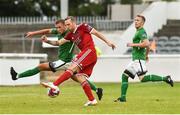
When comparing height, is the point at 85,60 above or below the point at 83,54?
below

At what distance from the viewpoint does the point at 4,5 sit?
57625 millimetres

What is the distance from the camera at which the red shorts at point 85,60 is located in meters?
18.0

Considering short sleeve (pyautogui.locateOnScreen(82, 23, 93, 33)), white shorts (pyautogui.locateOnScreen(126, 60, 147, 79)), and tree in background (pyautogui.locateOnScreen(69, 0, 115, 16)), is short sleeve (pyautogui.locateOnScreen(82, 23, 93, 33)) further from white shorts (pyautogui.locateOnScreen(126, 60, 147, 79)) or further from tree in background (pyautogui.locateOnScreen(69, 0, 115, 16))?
tree in background (pyautogui.locateOnScreen(69, 0, 115, 16))

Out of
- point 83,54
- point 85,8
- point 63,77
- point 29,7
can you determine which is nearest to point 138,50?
point 83,54

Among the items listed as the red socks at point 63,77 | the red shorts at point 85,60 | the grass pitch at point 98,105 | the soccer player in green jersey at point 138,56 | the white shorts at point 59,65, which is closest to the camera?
the grass pitch at point 98,105

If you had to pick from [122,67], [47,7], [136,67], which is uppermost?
[136,67]

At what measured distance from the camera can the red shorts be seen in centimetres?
1802

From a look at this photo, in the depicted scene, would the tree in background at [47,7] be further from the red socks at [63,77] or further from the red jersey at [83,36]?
the red socks at [63,77]

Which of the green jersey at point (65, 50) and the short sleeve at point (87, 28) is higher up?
the short sleeve at point (87, 28)

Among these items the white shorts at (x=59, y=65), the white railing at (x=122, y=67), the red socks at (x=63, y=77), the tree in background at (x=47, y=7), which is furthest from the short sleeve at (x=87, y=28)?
the tree in background at (x=47, y=7)

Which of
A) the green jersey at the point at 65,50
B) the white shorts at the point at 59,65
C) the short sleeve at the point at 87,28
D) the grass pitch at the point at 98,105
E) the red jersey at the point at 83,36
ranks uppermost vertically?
the short sleeve at the point at 87,28

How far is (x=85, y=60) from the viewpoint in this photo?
18047 mm

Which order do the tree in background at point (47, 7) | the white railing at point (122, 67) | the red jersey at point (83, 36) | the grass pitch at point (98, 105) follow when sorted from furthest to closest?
the tree in background at point (47, 7), the white railing at point (122, 67), the red jersey at point (83, 36), the grass pitch at point (98, 105)

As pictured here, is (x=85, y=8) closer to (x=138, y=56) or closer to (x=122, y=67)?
(x=122, y=67)
